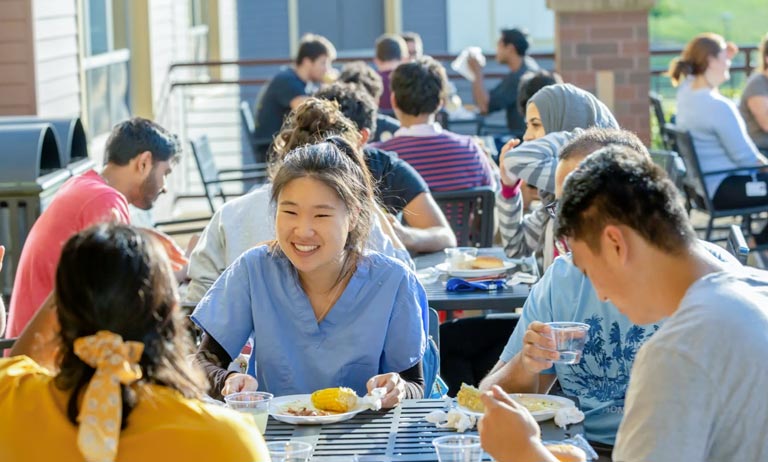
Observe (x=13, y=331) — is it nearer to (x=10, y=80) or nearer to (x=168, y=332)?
(x=168, y=332)

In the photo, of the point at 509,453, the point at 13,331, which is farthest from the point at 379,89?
the point at 509,453

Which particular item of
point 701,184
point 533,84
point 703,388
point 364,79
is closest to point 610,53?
point 701,184

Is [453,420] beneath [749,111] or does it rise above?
beneath

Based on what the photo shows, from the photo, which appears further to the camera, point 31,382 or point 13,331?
point 13,331

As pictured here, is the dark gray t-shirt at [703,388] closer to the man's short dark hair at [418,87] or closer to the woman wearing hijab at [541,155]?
the woman wearing hijab at [541,155]

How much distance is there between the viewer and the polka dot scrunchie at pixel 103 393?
1922 mm

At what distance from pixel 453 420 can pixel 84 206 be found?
2.16 metres

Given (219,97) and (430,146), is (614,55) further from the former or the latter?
(219,97)

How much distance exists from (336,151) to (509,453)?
1418 millimetres

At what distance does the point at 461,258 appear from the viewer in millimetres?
4660

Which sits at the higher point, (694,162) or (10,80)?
(10,80)

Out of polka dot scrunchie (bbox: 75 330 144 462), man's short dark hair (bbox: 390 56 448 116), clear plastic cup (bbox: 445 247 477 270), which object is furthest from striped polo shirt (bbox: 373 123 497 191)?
polka dot scrunchie (bbox: 75 330 144 462)

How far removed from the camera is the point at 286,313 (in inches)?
127

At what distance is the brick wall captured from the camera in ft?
30.6
